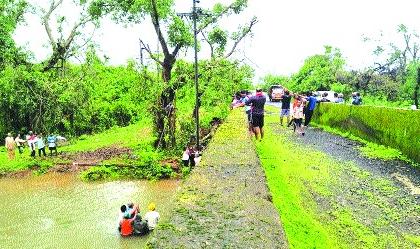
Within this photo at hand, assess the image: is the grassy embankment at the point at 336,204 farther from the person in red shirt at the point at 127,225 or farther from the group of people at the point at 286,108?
the person in red shirt at the point at 127,225

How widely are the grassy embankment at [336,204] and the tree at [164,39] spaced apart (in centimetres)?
869

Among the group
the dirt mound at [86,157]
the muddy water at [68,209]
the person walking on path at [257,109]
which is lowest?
the muddy water at [68,209]

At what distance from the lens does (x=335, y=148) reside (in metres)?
13.5

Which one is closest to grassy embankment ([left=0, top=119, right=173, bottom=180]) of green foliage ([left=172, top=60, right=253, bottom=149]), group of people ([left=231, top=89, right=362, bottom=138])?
green foliage ([left=172, top=60, right=253, bottom=149])

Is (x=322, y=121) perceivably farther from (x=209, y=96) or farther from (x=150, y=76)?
(x=150, y=76)

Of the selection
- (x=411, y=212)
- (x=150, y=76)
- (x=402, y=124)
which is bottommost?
(x=411, y=212)

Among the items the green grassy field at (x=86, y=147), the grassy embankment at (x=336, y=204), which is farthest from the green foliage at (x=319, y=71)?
the grassy embankment at (x=336, y=204)

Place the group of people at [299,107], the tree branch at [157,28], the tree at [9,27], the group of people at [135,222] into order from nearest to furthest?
the group of people at [135,222]
the group of people at [299,107]
the tree branch at [157,28]
the tree at [9,27]

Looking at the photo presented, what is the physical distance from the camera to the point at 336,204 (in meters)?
7.77

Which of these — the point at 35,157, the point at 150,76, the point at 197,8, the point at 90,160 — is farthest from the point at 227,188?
the point at 35,157

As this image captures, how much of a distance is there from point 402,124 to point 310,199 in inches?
224

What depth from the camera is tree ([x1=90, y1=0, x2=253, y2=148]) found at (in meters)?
18.1

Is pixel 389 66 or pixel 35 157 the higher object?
pixel 389 66

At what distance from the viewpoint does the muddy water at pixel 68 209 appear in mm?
11719
